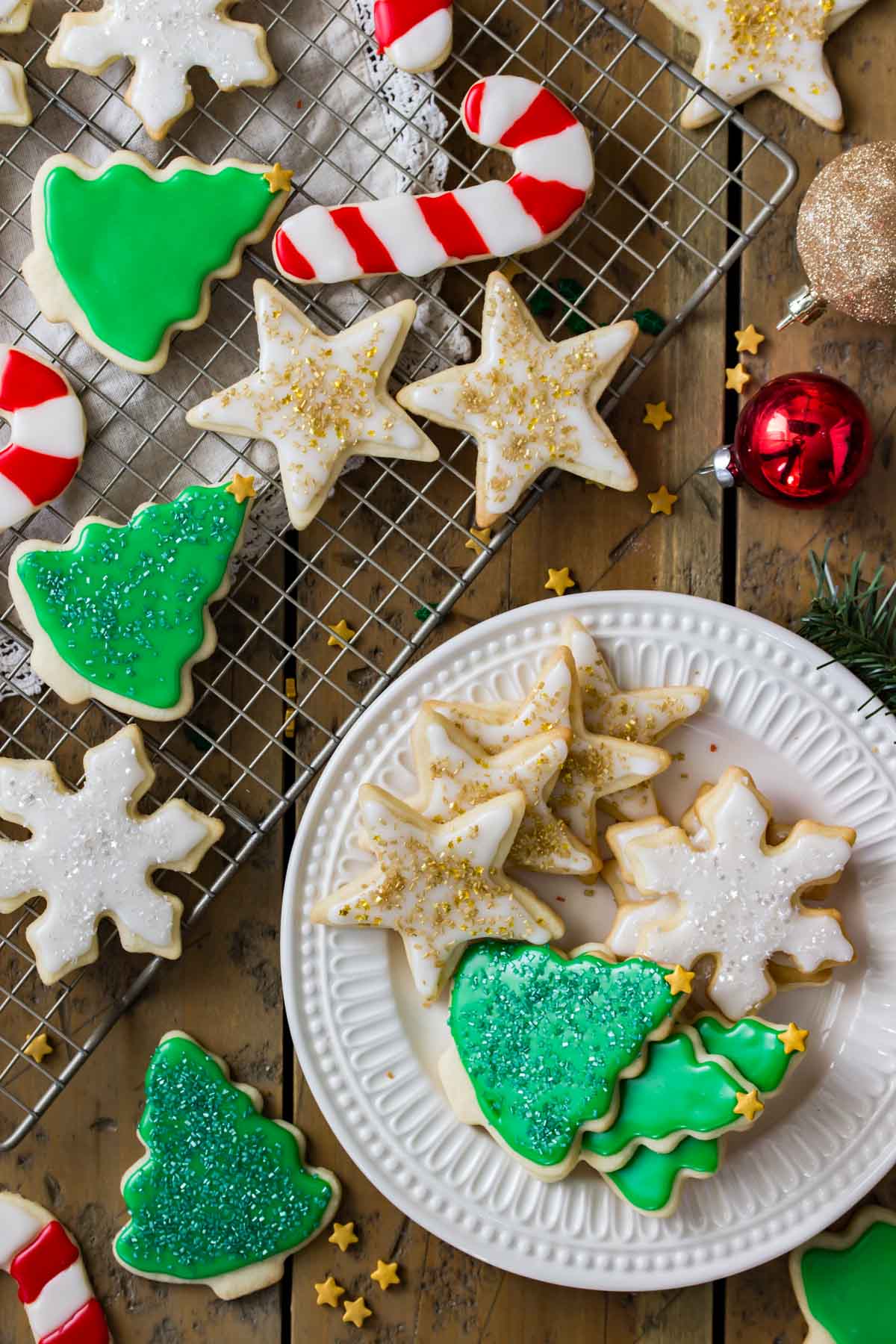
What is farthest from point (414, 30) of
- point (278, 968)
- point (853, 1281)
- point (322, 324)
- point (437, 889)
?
point (853, 1281)

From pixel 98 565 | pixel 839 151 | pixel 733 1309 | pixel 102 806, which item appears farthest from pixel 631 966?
pixel 839 151

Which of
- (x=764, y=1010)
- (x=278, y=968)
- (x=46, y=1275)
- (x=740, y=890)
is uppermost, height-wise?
(x=740, y=890)

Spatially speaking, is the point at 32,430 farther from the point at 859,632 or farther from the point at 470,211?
the point at 859,632

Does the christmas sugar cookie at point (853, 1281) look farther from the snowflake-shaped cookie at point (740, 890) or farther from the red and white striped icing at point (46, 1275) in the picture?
the red and white striped icing at point (46, 1275)

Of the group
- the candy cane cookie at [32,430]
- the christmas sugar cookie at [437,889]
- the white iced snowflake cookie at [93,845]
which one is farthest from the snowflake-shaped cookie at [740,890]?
the candy cane cookie at [32,430]

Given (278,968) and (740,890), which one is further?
(278,968)

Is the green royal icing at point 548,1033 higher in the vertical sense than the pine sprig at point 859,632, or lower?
lower
